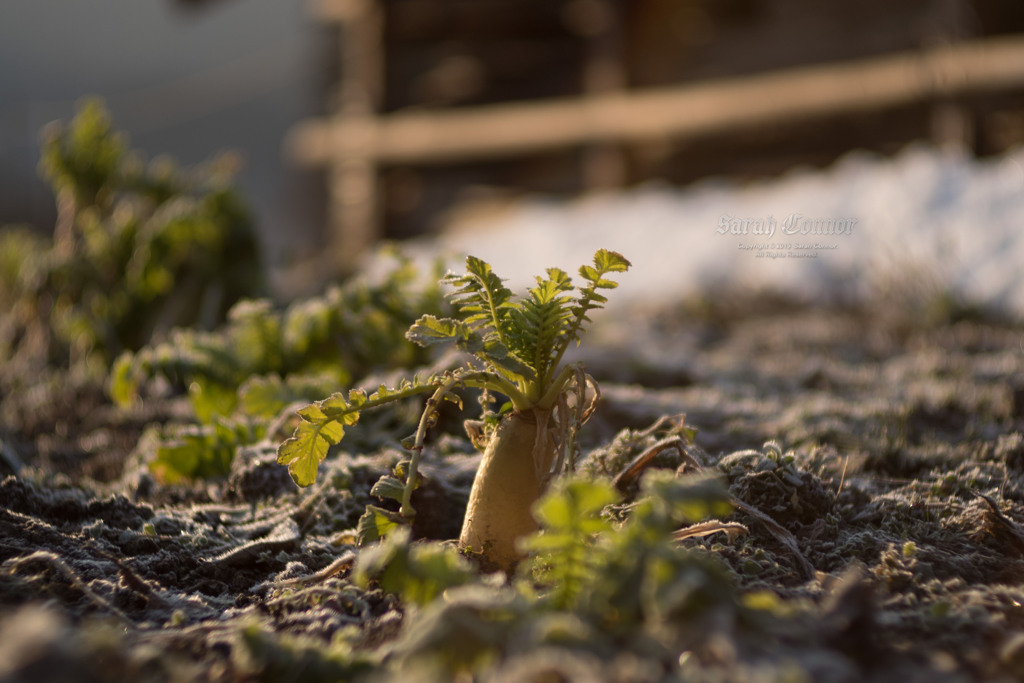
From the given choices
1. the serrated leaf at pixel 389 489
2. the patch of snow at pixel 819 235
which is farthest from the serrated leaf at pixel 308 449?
the patch of snow at pixel 819 235

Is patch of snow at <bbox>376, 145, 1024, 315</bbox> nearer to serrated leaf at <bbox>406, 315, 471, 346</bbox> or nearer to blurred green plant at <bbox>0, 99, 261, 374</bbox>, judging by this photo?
blurred green plant at <bbox>0, 99, 261, 374</bbox>

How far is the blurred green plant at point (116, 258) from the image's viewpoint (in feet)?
11.1

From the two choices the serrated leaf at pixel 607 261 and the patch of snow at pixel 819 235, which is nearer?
the serrated leaf at pixel 607 261

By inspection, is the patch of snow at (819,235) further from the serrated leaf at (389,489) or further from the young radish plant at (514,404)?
the serrated leaf at (389,489)

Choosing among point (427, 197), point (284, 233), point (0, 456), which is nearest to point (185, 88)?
point (284, 233)

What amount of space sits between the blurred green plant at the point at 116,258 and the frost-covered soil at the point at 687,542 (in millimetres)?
708

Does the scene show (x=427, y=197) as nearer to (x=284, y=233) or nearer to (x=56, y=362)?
(x=56, y=362)

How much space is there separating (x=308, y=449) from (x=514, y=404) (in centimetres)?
40

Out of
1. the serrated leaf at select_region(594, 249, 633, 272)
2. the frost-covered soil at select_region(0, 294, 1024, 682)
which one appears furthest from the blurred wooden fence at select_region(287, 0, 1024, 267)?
the serrated leaf at select_region(594, 249, 633, 272)

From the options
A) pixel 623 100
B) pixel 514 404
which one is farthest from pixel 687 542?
pixel 623 100

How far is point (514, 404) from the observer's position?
151cm

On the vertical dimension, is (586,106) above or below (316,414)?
above

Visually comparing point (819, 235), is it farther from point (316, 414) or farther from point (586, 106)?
point (316, 414)

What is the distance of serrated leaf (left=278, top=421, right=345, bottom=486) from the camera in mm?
1458
